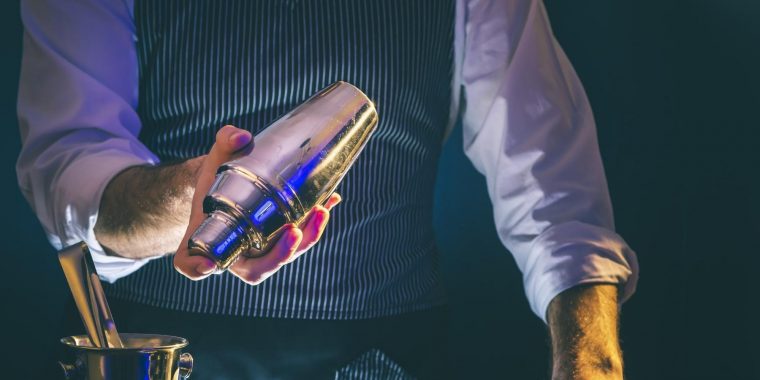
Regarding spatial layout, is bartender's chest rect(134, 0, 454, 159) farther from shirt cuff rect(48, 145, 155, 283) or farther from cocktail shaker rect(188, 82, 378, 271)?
cocktail shaker rect(188, 82, 378, 271)

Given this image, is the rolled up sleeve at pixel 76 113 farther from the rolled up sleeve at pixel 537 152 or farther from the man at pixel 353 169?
the rolled up sleeve at pixel 537 152

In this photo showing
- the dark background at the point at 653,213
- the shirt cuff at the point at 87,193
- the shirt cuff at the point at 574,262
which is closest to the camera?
the shirt cuff at the point at 87,193

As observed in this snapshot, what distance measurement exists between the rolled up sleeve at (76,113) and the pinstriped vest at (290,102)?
5cm

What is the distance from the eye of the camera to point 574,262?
1.10 m

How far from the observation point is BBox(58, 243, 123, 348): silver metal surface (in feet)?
1.95

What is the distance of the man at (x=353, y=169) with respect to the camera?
111cm

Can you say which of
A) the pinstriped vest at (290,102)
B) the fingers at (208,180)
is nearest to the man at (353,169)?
the pinstriped vest at (290,102)

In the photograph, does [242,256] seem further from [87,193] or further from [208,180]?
[87,193]

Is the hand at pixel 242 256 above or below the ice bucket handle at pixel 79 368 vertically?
above

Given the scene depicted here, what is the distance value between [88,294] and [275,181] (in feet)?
0.65

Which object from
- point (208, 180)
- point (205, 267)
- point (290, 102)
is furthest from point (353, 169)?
point (205, 267)

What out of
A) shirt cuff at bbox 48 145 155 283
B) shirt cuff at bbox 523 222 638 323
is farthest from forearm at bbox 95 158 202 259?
shirt cuff at bbox 523 222 638 323

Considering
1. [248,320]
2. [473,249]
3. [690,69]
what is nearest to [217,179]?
[248,320]

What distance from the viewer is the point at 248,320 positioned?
1.14 m
